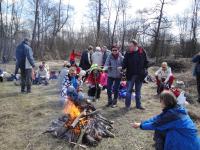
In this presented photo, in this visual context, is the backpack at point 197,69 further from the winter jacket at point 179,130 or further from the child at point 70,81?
the winter jacket at point 179,130

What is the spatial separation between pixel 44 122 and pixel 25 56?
443 cm

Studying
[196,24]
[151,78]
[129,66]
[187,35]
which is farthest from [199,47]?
[129,66]

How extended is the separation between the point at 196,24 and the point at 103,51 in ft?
104

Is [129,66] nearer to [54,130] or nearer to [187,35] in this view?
[54,130]

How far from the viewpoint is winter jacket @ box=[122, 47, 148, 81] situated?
8773 millimetres

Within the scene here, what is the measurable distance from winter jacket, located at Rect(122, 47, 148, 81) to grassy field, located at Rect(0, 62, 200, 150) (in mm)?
1048

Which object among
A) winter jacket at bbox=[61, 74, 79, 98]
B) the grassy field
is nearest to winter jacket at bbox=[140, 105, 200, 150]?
the grassy field

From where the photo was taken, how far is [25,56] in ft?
38.2

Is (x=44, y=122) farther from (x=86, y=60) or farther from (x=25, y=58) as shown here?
(x=86, y=60)

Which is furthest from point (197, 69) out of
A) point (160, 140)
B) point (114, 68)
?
point (160, 140)

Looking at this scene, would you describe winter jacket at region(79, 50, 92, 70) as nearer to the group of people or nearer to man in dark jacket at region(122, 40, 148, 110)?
the group of people

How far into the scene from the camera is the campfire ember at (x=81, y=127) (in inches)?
247

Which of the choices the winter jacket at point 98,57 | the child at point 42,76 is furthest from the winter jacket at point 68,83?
the child at point 42,76

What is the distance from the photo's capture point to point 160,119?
479cm
